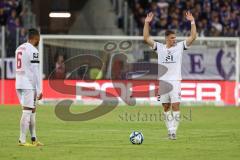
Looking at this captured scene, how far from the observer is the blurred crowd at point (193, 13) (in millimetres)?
37094

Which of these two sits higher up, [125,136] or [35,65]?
[35,65]

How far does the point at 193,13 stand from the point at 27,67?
922 inches

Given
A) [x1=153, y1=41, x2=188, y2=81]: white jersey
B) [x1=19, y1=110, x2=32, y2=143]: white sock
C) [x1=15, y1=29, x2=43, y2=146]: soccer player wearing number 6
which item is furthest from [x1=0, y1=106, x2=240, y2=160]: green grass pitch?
[x1=153, y1=41, x2=188, y2=81]: white jersey

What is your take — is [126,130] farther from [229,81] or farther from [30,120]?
[229,81]

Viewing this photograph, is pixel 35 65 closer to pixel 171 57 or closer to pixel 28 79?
pixel 28 79

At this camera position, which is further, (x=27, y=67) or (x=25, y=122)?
(x=27, y=67)

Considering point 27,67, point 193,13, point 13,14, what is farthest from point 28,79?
point 193,13

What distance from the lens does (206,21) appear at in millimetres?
38219

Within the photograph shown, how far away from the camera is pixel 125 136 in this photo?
19.3 m

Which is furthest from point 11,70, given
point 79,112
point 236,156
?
point 236,156

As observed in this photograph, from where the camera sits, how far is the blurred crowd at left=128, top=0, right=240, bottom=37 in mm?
37094

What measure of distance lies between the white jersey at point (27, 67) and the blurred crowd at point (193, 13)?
19518mm

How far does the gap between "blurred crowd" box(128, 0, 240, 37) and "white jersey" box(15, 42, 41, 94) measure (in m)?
19.5
